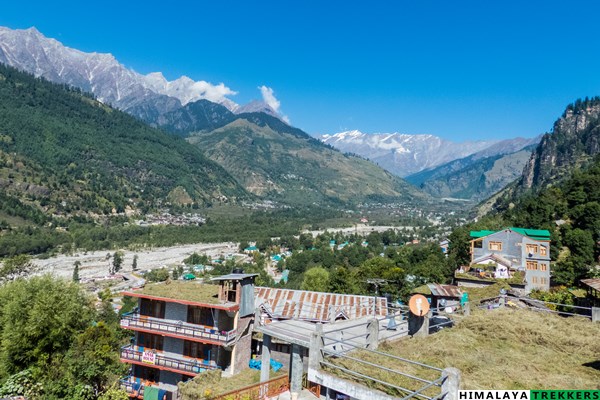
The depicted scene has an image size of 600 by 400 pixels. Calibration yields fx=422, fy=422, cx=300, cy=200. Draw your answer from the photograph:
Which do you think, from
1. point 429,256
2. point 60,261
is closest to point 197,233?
point 60,261

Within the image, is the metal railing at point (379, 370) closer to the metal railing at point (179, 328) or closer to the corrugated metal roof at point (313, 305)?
the metal railing at point (179, 328)

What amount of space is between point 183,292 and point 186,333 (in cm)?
346

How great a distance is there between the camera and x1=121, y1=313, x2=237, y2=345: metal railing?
3027 cm

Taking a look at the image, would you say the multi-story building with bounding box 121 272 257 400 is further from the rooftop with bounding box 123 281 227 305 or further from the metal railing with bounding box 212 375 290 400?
the metal railing with bounding box 212 375 290 400

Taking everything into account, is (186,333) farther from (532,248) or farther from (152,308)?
(532,248)

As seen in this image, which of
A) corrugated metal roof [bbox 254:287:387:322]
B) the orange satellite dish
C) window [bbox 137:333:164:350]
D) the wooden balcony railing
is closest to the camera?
the orange satellite dish

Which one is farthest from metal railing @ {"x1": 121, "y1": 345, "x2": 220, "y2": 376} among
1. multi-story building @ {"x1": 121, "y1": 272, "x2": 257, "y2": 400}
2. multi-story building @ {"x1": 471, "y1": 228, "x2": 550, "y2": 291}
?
multi-story building @ {"x1": 471, "y1": 228, "x2": 550, "y2": 291}

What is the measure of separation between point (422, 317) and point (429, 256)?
5497 centimetres

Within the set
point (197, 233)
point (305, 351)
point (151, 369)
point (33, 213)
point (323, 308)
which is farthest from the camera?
point (197, 233)

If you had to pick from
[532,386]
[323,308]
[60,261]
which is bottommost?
[60,261]

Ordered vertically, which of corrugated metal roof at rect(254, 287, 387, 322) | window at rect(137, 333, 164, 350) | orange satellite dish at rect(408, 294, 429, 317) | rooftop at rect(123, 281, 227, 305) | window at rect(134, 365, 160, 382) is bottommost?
window at rect(134, 365, 160, 382)

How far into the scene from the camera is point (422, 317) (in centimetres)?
2000

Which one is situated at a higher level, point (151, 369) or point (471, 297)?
point (471, 297)

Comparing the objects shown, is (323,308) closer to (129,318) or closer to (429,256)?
(129,318)
